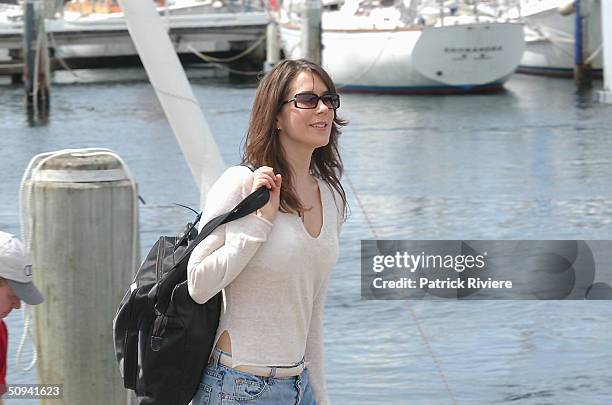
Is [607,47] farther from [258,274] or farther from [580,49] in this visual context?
[258,274]

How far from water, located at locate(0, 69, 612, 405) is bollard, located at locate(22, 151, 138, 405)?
1993 millimetres

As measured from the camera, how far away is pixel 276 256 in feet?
10.7

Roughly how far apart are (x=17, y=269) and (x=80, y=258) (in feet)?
3.40

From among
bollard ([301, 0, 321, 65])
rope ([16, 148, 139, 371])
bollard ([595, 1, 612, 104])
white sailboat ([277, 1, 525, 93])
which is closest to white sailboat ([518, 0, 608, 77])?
white sailboat ([277, 1, 525, 93])

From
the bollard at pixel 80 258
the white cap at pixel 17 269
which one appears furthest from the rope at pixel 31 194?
the white cap at pixel 17 269

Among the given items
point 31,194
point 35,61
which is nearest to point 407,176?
point 35,61

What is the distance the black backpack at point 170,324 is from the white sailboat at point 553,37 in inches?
1140

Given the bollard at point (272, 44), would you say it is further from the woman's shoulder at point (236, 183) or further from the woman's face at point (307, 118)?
the woman's shoulder at point (236, 183)

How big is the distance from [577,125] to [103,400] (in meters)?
19.1

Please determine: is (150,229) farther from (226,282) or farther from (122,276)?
(226,282)

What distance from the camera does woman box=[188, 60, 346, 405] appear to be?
324 cm

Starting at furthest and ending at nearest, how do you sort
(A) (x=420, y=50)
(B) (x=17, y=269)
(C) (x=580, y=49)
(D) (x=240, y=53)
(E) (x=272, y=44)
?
(D) (x=240, y=53) → (E) (x=272, y=44) → (C) (x=580, y=49) → (A) (x=420, y=50) → (B) (x=17, y=269)

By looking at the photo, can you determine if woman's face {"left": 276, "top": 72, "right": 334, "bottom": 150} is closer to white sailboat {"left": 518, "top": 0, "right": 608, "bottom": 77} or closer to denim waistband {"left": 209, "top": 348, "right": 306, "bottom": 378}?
denim waistband {"left": 209, "top": 348, "right": 306, "bottom": 378}

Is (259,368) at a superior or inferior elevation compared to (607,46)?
superior
